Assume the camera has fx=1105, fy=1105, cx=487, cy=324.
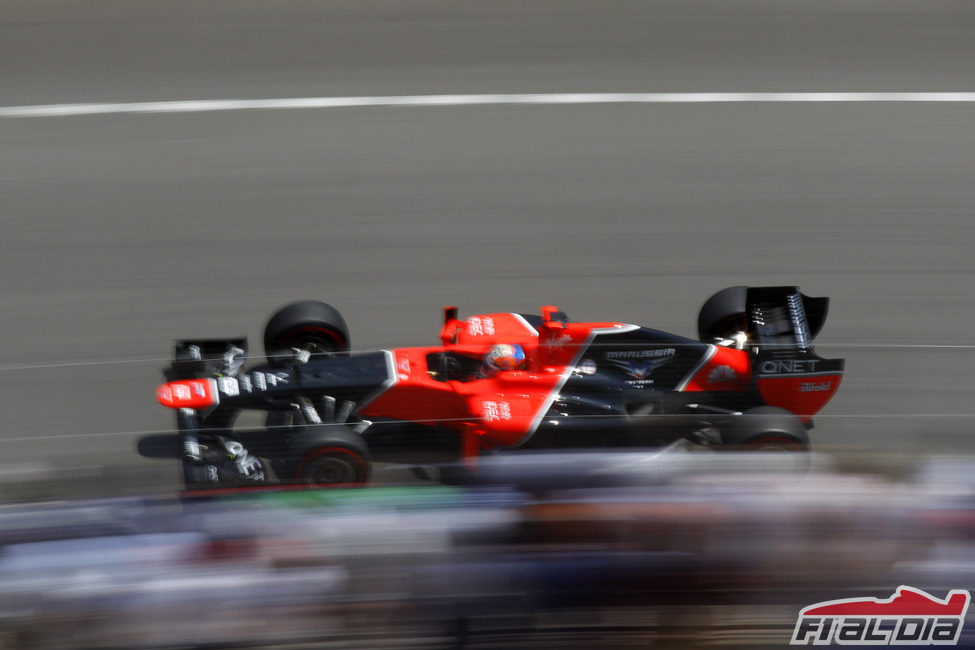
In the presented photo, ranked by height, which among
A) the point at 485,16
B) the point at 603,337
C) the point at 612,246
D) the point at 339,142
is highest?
the point at 485,16

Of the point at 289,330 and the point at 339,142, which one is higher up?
the point at 339,142

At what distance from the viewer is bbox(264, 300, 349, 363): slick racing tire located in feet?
17.7

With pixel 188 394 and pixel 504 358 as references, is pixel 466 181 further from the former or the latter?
pixel 188 394

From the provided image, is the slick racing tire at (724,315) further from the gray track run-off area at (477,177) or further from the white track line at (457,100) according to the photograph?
the white track line at (457,100)

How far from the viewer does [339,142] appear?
7.77 metres

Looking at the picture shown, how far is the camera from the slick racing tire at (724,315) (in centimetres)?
553

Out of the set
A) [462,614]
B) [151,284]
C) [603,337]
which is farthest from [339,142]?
[462,614]

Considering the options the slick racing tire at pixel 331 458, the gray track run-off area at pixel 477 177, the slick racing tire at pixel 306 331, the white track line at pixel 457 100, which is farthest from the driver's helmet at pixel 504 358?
the white track line at pixel 457 100

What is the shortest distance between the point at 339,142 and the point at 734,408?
396 centimetres

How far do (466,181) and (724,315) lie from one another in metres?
2.47

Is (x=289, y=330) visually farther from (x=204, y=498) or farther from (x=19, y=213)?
(x=19, y=213)

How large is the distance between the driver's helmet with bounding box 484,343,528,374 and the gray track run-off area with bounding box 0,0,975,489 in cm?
119

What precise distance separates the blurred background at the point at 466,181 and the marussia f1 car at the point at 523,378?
25 cm

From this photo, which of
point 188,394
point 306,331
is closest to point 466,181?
point 306,331
